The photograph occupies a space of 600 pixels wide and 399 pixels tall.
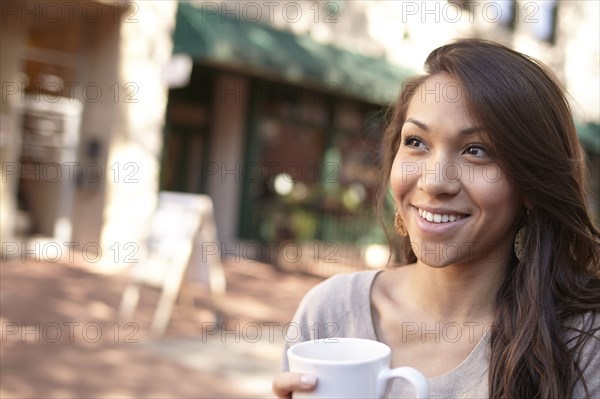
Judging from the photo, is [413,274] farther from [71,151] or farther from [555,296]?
[71,151]

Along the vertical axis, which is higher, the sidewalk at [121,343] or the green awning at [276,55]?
the green awning at [276,55]

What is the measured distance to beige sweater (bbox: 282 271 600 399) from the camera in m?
1.51

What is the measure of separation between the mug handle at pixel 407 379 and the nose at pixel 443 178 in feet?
1.88

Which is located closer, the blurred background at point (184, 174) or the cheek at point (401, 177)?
the cheek at point (401, 177)

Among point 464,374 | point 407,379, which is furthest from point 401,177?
point 407,379

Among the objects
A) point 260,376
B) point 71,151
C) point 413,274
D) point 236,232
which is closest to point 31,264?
point 71,151

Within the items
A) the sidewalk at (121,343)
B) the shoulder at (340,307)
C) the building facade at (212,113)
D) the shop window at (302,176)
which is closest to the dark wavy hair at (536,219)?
the shoulder at (340,307)

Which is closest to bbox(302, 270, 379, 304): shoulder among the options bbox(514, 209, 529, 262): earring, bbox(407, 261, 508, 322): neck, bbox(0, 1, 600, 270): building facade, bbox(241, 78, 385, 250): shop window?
bbox(407, 261, 508, 322): neck

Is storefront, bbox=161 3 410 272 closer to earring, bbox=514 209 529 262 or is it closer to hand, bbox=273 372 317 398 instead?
earring, bbox=514 209 529 262

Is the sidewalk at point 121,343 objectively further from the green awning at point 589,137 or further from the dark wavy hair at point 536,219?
the green awning at point 589,137

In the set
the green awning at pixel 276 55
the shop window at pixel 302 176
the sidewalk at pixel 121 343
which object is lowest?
the sidewalk at pixel 121 343

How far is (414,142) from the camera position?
165 cm

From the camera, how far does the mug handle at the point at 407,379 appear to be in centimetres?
103

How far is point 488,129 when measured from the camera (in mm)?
1517
